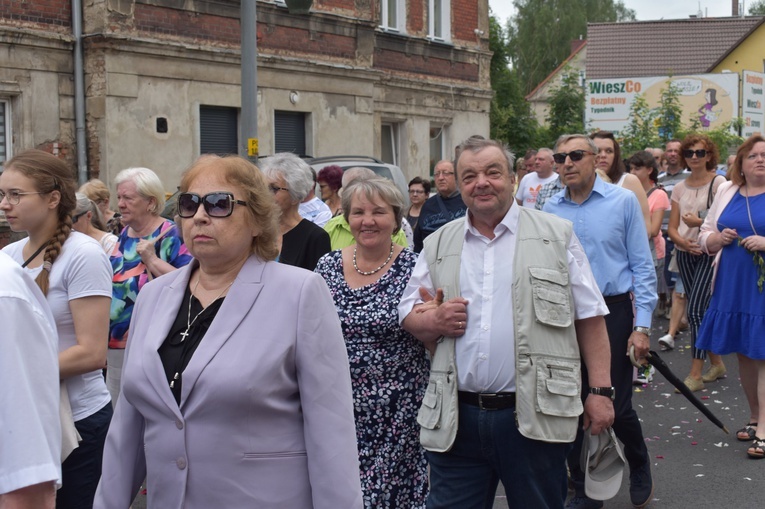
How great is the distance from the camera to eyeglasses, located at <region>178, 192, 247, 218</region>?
10.6 feet

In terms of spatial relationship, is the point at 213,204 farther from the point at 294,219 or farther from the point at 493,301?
the point at 294,219

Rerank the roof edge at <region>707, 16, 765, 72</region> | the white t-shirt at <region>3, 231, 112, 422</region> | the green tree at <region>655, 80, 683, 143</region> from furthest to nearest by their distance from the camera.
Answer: the roof edge at <region>707, 16, 765, 72</region>, the green tree at <region>655, 80, 683, 143</region>, the white t-shirt at <region>3, 231, 112, 422</region>

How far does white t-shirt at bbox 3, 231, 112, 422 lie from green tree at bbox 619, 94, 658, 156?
71.4 ft

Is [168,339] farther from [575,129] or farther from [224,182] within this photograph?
[575,129]

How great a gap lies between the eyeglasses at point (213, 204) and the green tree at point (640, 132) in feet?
74.2

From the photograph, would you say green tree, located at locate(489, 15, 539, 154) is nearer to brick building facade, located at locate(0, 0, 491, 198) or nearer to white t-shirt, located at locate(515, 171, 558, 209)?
brick building facade, located at locate(0, 0, 491, 198)

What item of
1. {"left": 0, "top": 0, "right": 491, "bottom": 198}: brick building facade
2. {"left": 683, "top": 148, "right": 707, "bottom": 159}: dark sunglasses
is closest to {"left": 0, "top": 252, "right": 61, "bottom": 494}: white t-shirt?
{"left": 683, "top": 148, "right": 707, "bottom": 159}: dark sunglasses

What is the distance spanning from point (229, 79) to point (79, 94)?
3.39 meters

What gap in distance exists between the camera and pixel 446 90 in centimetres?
2723

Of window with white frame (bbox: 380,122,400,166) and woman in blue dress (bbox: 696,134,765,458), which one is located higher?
window with white frame (bbox: 380,122,400,166)

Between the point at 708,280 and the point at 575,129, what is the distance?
30945 mm

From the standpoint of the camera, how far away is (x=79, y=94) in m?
17.5

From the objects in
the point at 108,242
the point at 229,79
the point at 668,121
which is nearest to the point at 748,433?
the point at 108,242

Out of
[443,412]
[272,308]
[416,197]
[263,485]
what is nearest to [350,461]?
[263,485]
